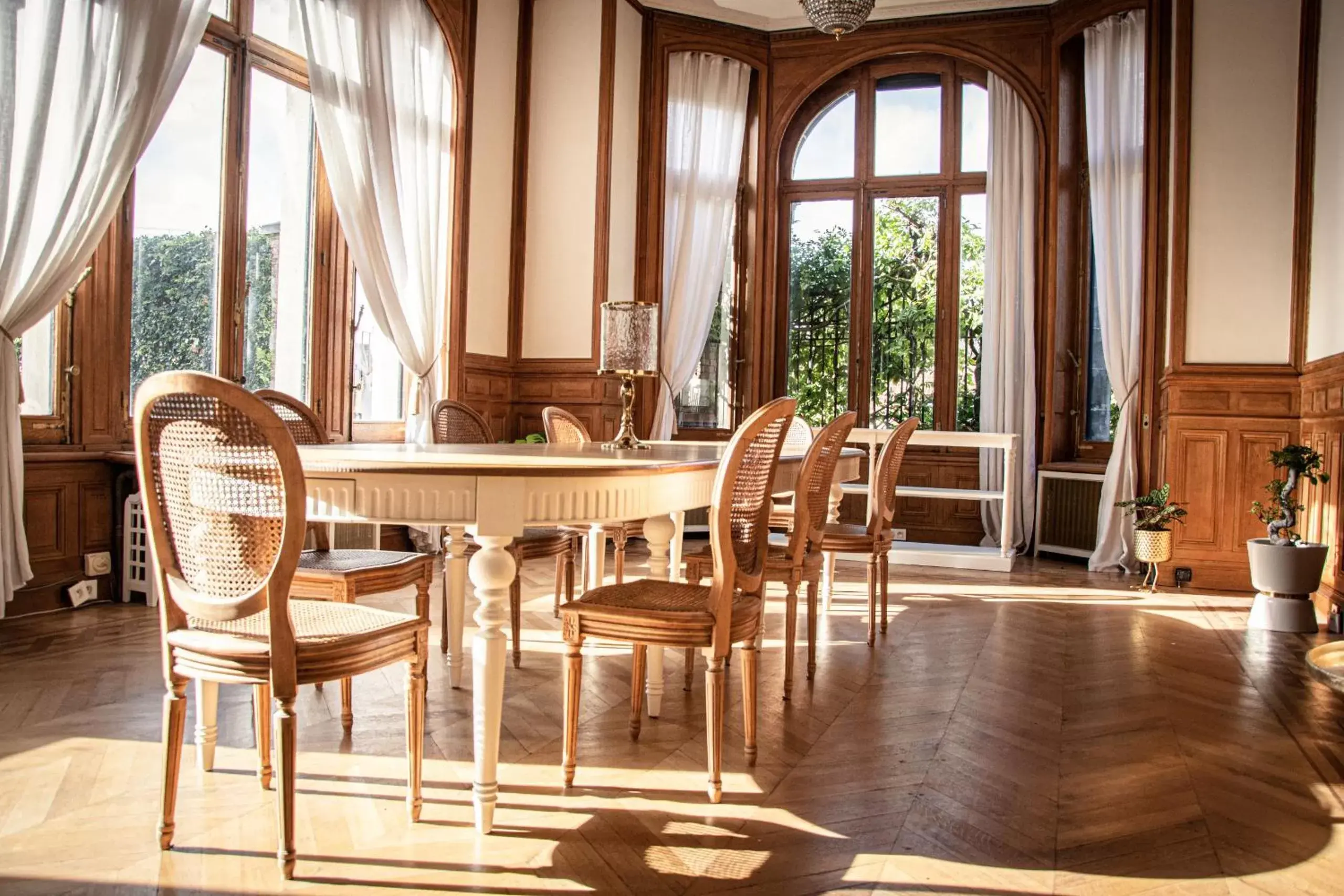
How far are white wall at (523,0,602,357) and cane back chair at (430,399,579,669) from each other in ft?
10.4

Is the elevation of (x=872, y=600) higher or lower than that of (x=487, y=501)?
lower

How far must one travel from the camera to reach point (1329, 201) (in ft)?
17.1

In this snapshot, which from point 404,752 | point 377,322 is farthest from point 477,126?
point 404,752

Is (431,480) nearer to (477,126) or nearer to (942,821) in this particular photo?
(942,821)

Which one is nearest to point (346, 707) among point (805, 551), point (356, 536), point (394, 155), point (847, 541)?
point (805, 551)

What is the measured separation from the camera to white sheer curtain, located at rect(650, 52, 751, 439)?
24.8 feet

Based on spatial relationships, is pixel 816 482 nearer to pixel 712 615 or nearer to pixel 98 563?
pixel 712 615

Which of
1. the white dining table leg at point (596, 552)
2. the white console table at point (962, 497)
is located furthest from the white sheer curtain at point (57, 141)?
the white console table at point (962, 497)

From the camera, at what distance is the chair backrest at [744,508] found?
2.38m

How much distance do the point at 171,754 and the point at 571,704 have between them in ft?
2.76

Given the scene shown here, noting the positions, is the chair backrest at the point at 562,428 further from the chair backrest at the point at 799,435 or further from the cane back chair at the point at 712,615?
the cane back chair at the point at 712,615

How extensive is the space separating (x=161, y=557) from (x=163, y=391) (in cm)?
35

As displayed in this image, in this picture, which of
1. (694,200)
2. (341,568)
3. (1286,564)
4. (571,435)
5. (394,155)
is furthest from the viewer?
(694,200)

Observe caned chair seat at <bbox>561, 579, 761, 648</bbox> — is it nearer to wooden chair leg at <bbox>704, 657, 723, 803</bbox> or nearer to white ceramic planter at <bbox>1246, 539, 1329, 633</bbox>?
wooden chair leg at <bbox>704, 657, 723, 803</bbox>
